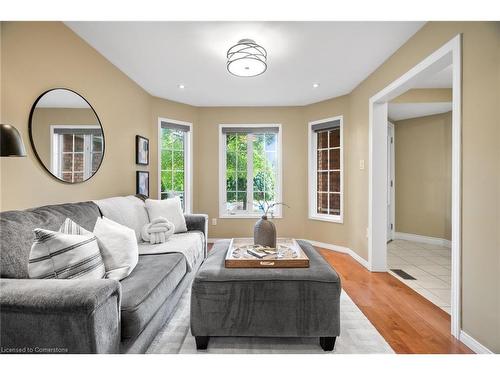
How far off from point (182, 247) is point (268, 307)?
109 centimetres

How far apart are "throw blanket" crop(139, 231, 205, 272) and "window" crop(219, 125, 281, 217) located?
180 centimetres

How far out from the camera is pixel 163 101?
404cm

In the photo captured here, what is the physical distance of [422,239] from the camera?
4.64 meters

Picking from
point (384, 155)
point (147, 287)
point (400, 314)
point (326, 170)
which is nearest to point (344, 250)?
point (326, 170)

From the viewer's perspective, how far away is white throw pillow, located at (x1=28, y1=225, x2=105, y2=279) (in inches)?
46.9

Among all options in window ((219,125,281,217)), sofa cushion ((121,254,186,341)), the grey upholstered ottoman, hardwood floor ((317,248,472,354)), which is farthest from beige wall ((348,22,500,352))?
window ((219,125,281,217))

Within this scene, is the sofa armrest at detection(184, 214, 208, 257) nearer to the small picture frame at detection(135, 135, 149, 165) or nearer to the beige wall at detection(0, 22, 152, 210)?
the beige wall at detection(0, 22, 152, 210)

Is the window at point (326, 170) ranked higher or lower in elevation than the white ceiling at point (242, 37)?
lower

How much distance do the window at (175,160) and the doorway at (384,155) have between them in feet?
9.61

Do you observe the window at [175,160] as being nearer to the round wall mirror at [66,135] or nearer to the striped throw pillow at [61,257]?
the round wall mirror at [66,135]

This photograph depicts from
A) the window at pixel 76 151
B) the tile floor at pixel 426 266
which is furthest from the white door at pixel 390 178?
the window at pixel 76 151

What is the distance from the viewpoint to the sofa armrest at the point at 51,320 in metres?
0.97

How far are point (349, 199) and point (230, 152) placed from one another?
2.23 m
